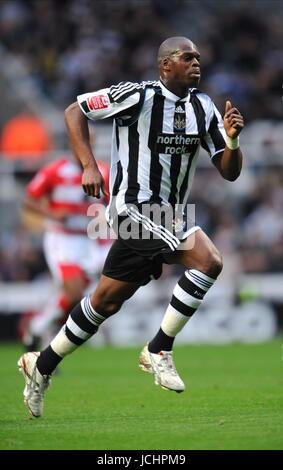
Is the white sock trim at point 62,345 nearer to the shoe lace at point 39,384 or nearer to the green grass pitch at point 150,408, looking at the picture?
the shoe lace at point 39,384

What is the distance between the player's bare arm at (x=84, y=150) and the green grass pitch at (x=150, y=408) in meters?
1.54

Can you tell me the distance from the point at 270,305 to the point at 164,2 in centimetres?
793

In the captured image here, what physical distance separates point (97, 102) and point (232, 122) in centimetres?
95

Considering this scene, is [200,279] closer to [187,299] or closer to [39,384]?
[187,299]

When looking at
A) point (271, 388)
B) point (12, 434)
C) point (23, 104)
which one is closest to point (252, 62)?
point (23, 104)

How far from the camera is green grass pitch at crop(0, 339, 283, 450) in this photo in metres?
5.87

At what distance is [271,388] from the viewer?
8656 millimetres

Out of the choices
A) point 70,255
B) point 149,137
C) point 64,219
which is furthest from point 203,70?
point 149,137

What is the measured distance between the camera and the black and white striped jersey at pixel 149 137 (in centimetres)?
711

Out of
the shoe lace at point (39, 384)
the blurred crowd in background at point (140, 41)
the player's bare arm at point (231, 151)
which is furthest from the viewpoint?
the blurred crowd in background at point (140, 41)

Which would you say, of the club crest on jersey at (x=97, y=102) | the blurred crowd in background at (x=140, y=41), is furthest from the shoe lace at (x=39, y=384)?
the blurred crowd in background at (x=140, y=41)

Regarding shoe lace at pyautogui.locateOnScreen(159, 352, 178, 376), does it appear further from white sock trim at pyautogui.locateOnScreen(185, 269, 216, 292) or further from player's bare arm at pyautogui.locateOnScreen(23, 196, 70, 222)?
player's bare arm at pyautogui.locateOnScreen(23, 196, 70, 222)

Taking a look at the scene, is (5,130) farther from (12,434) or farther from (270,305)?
(12,434)

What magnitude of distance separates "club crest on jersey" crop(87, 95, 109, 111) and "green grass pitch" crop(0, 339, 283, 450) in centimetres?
212
